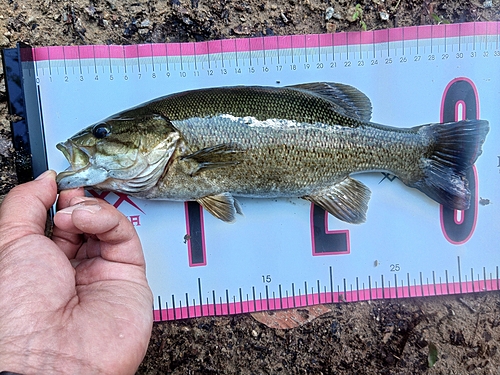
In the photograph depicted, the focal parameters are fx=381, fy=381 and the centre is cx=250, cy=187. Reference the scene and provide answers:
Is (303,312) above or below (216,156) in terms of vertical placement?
below

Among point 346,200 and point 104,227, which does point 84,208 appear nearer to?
point 104,227

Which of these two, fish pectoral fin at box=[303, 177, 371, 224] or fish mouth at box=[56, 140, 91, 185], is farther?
fish pectoral fin at box=[303, 177, 371, 224]

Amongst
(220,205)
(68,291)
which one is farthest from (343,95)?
(68,291)

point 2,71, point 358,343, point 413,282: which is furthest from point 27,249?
point 413,282

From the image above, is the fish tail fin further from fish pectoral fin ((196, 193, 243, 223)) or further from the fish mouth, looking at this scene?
the fish mouth

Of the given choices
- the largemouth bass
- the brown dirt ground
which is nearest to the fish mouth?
the largemouth bass

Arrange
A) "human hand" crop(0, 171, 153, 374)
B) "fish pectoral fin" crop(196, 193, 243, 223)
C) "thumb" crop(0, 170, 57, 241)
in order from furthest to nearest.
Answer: "fish pectoral fin" crop(196, 193, 243, 223) < "thumb" crop(0, 170, 57, 241) < "human hand" crop(0, 171, 153, 374)

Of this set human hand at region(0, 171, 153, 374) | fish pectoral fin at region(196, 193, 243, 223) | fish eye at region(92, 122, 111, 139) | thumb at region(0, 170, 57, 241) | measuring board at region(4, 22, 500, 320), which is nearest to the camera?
human hand at region(0, 171, 153, 374)
